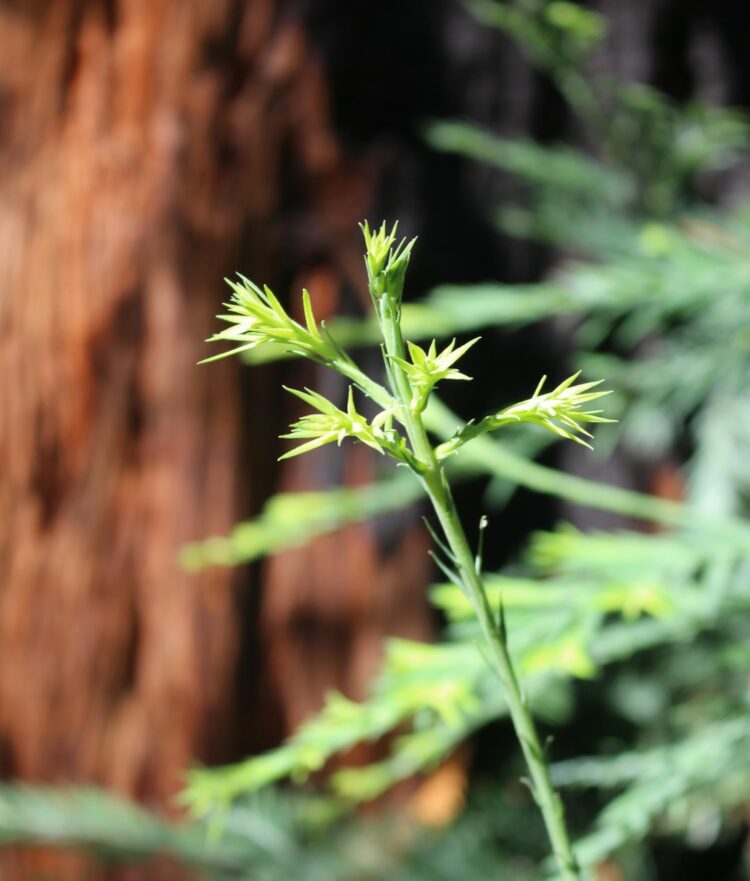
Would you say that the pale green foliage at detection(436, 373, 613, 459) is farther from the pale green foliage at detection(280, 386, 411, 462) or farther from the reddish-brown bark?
the reddish-brown bark

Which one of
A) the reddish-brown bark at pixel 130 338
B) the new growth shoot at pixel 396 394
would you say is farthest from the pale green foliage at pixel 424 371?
the reddish-brown bark at pixel 130 338

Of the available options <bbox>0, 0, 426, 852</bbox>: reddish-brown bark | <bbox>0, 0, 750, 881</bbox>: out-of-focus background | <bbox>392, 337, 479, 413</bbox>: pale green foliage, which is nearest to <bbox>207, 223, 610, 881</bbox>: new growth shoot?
<bbox>392, 337, 479, 413</bbox>: pale green foliage

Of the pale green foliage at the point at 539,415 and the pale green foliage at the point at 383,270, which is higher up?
the pale green foliage at the point at 383,270

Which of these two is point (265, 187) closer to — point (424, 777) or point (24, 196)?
point (24, 196)

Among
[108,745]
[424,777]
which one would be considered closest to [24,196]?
[108,745]

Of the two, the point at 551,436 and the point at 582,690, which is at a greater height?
the point at 551,436

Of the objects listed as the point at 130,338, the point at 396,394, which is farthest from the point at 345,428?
the point at 130,338

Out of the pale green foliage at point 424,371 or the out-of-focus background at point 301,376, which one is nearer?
the pale green foliage at point 424,371

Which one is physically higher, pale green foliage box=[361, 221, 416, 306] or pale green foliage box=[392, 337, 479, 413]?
pale green foliage box=[361, 221, 416, 306]

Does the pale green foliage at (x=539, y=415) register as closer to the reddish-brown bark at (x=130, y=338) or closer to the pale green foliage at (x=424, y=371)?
the pale green foliage at (x=424, y=371)
